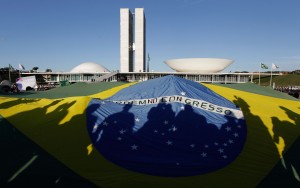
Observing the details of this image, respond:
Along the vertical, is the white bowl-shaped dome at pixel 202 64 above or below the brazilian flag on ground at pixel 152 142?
above

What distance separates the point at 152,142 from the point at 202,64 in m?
71.9

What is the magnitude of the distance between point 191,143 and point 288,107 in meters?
5.27

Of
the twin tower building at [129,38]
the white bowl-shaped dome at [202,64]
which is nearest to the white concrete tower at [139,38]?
the twin tower building at [129,38]

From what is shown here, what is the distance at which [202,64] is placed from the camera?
74438 millimetres

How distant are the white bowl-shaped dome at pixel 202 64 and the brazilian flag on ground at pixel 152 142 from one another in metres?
68.6

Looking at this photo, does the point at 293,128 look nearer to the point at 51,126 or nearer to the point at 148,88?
the point at 148,88

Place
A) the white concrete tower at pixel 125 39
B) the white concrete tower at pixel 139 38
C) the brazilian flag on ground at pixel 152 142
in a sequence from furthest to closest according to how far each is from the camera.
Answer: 1. the white concrete tower at pixel 139 38
2. the white concrete tower at pixel 125 39
3. the brazilian flag on ground at pixel 152 142

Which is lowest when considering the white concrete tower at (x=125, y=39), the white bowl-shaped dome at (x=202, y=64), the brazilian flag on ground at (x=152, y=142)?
the brazilian flag on ground at (x=152, y=142)

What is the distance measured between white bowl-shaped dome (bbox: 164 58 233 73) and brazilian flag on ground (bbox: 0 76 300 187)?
68610 millimetres

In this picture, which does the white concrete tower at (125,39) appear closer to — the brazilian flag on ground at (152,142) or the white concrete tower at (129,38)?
the white concrete tower at (129,38)

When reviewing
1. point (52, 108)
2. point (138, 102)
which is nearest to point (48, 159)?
point (52, 108)

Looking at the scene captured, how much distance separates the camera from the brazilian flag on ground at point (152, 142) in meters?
4.54

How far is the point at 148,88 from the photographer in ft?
25.6

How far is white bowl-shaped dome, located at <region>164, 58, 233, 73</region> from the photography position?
74250 mm
